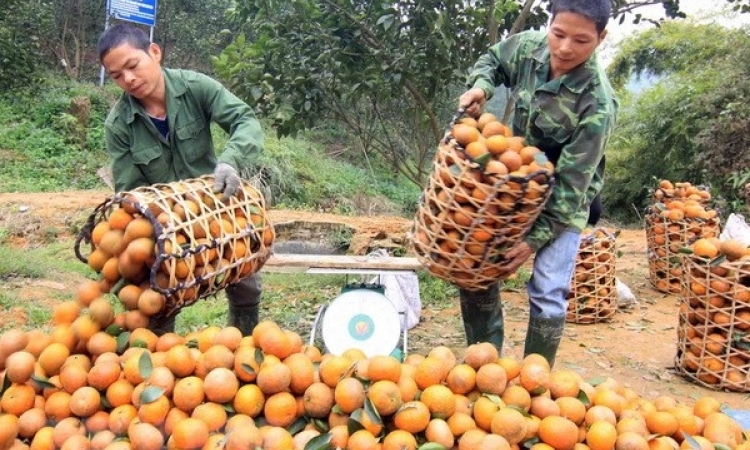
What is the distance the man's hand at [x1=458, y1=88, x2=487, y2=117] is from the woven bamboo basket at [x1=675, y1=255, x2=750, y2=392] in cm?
207

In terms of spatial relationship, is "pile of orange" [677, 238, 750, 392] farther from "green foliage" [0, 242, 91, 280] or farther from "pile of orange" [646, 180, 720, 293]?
"green foliage" [0, 242, 91, 280]

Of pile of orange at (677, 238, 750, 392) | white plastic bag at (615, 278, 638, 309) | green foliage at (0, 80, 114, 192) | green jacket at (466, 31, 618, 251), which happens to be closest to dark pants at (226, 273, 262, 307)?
green jacket at (466, 31, 618, 251)

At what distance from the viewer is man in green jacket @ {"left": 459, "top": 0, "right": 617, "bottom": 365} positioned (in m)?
2.36

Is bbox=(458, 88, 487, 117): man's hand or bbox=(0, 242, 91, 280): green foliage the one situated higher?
bbox=(458, 88, 487, 117): man's hand

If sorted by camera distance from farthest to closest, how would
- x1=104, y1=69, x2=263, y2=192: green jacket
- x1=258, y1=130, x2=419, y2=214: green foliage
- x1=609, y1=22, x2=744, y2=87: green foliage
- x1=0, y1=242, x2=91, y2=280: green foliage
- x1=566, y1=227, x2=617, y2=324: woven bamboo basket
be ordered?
x1=609, y1=22, x2=744, y2=87: green foliage, x1=258, y1=130, x2=419, y2=214: green foliage, x1=0, y1=242, x2=91, y2=280: green foliage, x1=566, y1=227, x2=617, y2=324: woven bamboo basket, x1=104, y1=69, x2=263, y2=192: green jacket

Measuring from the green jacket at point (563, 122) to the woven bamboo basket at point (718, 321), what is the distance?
150 centimetres

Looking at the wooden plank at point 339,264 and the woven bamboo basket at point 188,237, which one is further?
the wooden plank at point 339,264

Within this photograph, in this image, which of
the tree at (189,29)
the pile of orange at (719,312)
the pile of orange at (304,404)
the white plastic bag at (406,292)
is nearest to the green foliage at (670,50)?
the tree at (189,29)

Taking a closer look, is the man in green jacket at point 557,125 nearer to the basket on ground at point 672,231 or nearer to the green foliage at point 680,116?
the basket on ground at point 672,231

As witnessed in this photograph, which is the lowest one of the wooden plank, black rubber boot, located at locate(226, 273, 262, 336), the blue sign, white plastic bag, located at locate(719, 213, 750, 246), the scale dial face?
the scale dial face

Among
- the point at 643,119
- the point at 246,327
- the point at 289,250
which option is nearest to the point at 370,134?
the point at 289,250

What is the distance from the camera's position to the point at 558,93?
250cm

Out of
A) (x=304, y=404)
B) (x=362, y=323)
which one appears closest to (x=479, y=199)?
(x=304, y=404)

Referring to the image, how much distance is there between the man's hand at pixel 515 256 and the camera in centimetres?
233
